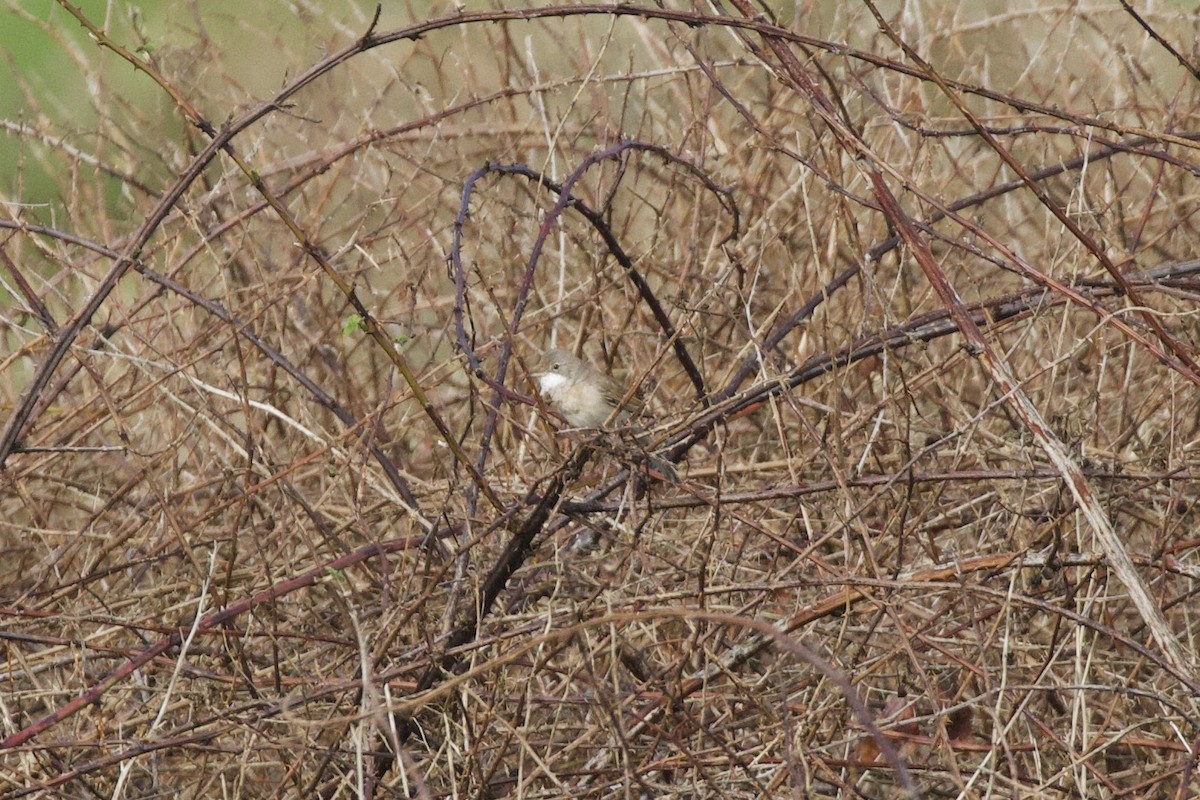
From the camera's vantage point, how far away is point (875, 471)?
3.74 m

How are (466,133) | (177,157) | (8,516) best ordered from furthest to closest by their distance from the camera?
1. (177,157)
2. (466,133)
3. (8,516)

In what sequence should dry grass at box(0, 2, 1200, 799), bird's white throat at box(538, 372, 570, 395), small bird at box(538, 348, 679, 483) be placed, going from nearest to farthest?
dry grass at box(0, 2, 1200, 799), small bird at box(538, 348, 679, 483), bird's white throat at box(538, 372, 570, 395)

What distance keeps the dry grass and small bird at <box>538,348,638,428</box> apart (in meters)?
0.16

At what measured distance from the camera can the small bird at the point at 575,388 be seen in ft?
14.4

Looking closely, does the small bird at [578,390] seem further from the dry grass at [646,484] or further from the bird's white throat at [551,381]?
the dry grass at [646,484]

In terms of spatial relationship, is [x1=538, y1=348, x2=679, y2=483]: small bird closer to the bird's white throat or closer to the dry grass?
the bird's white throat

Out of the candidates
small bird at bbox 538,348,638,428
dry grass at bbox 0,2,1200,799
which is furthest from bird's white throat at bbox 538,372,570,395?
dry grass at bbox 0,2,1200,799

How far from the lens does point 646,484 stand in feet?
8.72

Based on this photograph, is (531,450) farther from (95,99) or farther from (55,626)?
(95,99)

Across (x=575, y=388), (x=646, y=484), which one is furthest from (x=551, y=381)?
(x=646, y=484)

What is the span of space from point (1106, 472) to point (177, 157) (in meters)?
3.90

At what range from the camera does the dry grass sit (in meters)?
2.53

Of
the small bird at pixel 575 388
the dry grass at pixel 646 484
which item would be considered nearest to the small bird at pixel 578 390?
the small bird at pixel 575 388

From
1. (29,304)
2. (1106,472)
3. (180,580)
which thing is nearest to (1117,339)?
(1106,472)
